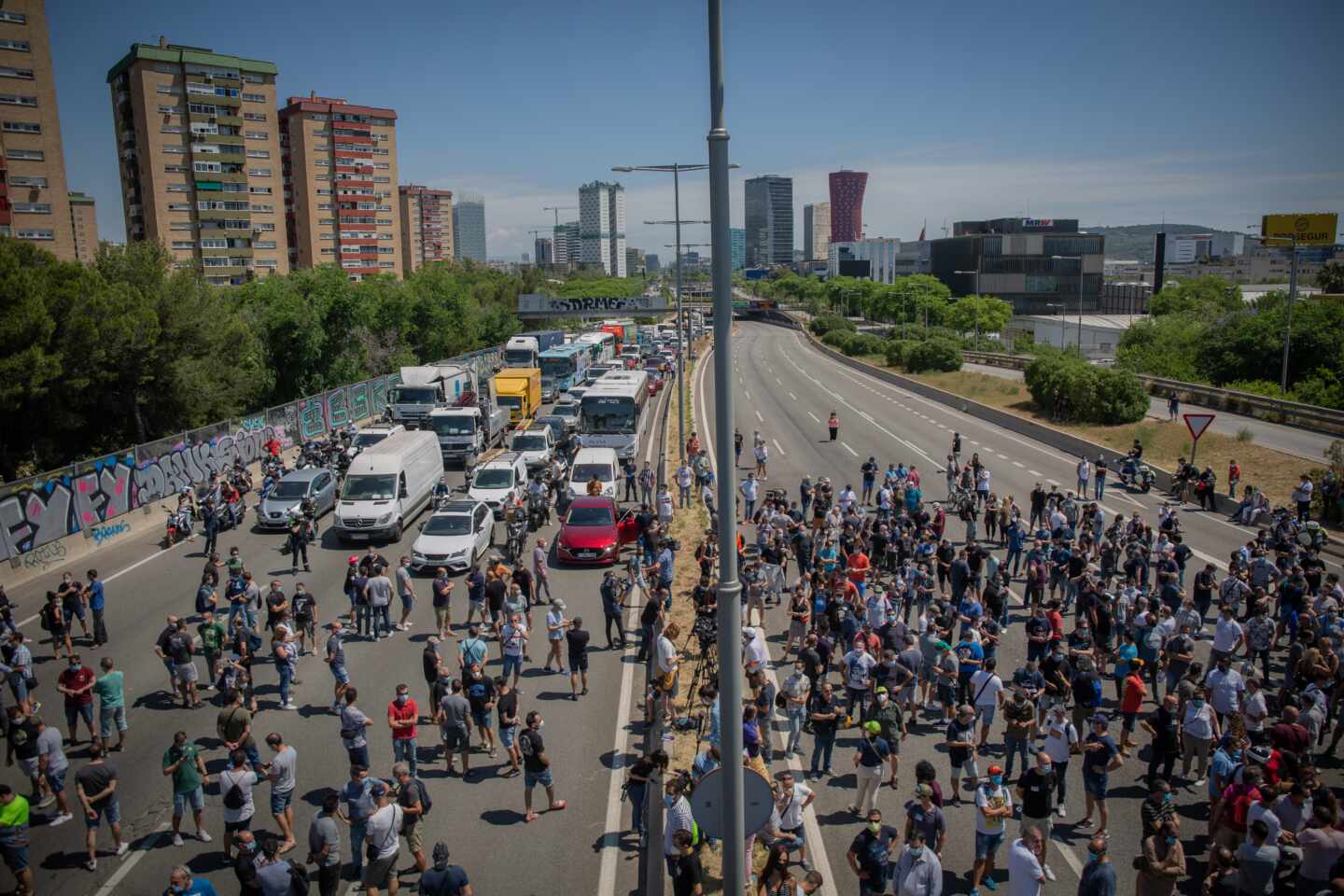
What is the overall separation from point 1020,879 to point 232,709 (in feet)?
29.9

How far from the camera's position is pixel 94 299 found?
34.0 metres

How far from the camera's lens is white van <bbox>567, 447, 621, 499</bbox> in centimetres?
2714

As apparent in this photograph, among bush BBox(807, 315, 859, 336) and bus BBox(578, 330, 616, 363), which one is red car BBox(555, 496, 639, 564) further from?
bush BBox(807, 315, 859, 336)

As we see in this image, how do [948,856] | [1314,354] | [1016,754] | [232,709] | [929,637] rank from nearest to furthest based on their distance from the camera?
[948,856]
[232,709]
[1016,754]
[929,637]
[1314,354]

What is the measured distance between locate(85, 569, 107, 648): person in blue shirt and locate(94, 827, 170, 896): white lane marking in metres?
7.81

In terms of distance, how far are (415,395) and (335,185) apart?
8443 centimetres

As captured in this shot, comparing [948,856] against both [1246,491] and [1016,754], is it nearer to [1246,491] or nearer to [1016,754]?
[1016,754]

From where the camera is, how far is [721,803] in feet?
21.7

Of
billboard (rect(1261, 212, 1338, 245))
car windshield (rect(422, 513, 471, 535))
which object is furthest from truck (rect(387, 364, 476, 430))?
billboard (rect(1261, 212, 1338, 245))

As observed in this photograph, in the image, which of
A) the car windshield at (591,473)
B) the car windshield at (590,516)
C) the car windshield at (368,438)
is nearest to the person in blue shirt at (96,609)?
the car windshield at (590,516)

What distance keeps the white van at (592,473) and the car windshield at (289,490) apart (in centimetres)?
785

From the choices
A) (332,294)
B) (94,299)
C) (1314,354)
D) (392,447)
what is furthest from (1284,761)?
(332,294)

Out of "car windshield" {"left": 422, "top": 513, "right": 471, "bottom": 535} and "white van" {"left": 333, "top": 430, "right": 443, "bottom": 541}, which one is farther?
"white van" {"left": 333, "top": 430, "right": 443, "bottom": 541}

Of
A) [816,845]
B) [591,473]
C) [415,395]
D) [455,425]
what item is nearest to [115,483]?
[455,425]
